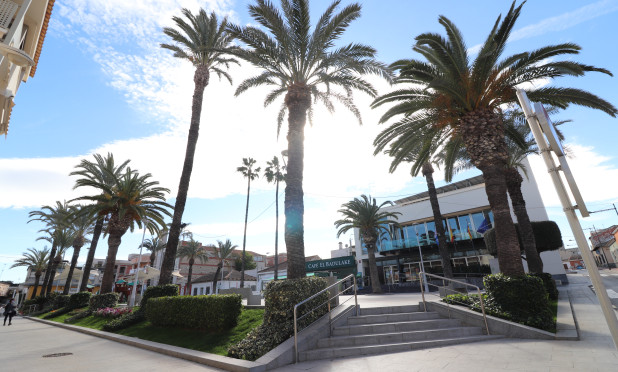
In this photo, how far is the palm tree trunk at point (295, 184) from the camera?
31.7 ft

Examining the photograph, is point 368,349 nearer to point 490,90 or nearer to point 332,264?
point 490,90

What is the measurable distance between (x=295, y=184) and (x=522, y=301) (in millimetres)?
7625

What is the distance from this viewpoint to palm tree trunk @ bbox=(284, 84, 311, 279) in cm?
967

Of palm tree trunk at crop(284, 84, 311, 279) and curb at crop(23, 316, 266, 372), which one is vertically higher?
palm tree trunk at crop(284, 84, 311, 279)

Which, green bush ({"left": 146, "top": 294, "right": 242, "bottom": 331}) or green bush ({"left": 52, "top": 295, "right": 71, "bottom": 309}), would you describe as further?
green bush ({"left": 52, "top": 295, "right": 71, "bottom": 309})

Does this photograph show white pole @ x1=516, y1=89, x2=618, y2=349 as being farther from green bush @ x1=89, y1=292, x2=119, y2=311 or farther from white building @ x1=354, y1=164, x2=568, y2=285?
white building @ x1=354, y1=164, x2=568, y2=285

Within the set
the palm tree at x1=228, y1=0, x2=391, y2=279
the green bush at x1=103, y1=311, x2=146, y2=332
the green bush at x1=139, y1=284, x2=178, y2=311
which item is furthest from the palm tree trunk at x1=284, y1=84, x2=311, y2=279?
the green bush at x1=103, y1=311, x2=146, y2=332

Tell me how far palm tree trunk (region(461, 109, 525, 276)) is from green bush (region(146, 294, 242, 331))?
8.88 m

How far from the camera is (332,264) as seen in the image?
37.6 metres

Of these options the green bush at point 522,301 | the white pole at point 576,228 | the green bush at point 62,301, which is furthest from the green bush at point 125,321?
the green bush at point 62,301

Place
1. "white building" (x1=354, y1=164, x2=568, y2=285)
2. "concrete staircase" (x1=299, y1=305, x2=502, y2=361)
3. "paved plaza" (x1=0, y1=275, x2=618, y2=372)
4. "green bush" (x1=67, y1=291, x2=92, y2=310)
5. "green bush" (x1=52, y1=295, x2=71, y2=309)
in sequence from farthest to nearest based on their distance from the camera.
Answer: "white building" (x1=354, y1=164, x2=568, y2=285), "green bush" (x1=52, y1=295, x2=71, y2=309), "green bush" (x1=67, y1=291, x2=92, y2=310), "concrete staircase" (x1=299, y1=305, x2=502, y2=361), "paved plaza" (x1=0, y1=275, x2=618, y2=372)

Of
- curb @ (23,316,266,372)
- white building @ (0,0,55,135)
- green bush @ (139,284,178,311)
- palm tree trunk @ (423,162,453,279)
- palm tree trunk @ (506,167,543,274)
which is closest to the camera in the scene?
curb @ (23,316,266,372)

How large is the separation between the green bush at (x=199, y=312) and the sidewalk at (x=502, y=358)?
12.5ft

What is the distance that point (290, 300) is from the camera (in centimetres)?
777
